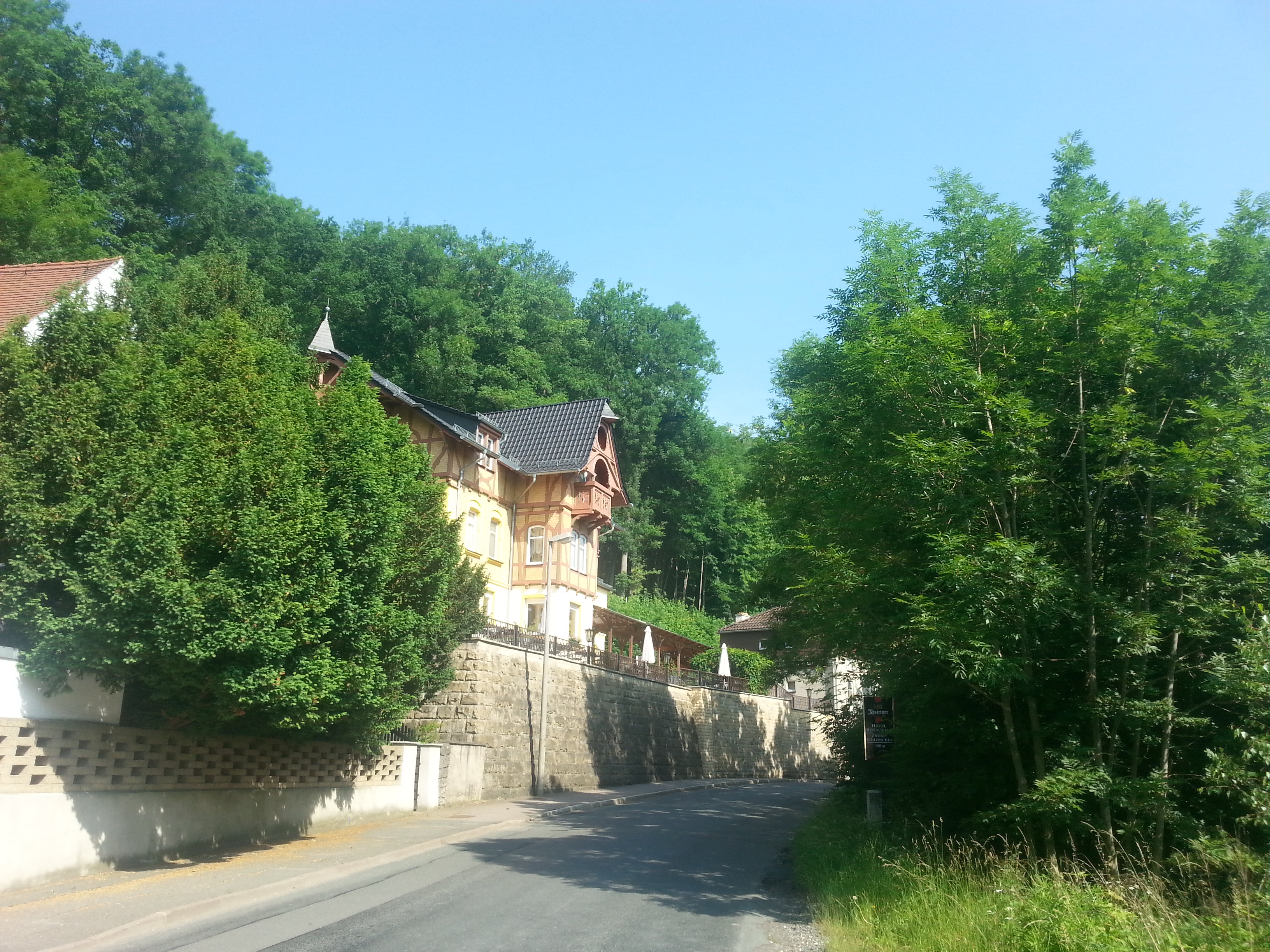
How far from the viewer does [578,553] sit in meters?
37.9

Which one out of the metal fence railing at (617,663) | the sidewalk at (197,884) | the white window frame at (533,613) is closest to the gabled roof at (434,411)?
the white window frame at (533,613)

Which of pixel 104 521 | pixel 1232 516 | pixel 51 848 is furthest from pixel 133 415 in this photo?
pixel 1232 516

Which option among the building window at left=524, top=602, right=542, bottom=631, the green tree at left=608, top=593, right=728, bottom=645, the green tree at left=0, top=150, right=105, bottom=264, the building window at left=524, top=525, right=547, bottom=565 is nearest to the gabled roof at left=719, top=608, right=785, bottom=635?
Result: the green tree at left=608, top=593, right=728, bottom=645

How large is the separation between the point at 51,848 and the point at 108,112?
142ft

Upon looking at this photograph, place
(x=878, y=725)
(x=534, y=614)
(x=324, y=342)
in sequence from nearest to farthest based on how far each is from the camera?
1. (x=878, y=725)
2. (x=324, y=342)
3. (x=534, y=614)

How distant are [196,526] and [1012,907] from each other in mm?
9426

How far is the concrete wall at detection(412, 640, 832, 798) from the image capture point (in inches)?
969

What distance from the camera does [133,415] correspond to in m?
11.8

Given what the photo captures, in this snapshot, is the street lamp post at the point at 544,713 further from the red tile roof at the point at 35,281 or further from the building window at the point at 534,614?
the red tile roof at the point at 35,281

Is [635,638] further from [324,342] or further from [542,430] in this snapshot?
[324,342]

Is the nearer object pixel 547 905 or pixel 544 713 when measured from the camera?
pixel 547 905

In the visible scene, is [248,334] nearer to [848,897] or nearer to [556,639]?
[848,897]

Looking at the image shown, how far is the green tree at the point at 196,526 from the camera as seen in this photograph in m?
10.7

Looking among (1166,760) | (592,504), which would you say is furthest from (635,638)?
(1166,760)
